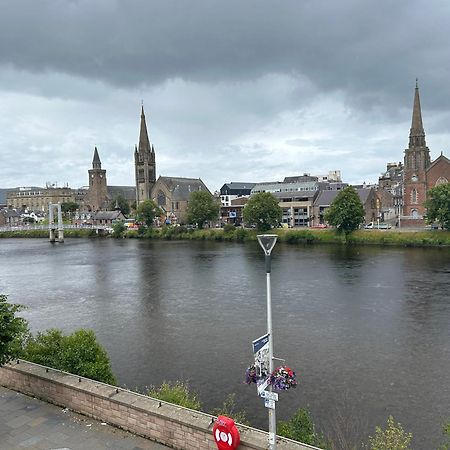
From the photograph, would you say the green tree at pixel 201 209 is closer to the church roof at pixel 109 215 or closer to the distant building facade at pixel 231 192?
the distant building facade at pixel 231 192

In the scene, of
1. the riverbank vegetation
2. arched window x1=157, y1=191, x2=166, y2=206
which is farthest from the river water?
arched window x1=157, y1=191, x2=166, y2=206

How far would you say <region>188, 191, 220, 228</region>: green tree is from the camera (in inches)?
4279

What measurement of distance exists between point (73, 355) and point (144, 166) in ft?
475

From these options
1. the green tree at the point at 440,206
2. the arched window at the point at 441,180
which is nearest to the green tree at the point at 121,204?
the arched window at the point at 441,180

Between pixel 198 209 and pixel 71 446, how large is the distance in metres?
98.4

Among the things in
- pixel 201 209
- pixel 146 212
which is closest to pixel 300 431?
pixel 201 209

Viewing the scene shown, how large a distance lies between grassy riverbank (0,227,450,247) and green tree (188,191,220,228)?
3.93m

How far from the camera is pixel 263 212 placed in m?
92.7

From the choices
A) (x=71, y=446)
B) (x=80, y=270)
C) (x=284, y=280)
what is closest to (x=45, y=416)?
(x=71, y=446)

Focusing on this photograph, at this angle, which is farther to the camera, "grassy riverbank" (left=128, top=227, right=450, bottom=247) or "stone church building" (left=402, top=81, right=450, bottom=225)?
"stone church building" (left=402, top=81, right=450, bottom=225)

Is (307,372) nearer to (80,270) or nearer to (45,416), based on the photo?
(45,416)

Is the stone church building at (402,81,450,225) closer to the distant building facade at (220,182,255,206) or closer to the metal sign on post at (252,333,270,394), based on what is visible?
the distant building facade at (220,182,255,206)

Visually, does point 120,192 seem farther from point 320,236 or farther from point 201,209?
point 320,236

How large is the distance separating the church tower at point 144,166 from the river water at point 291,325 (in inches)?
3859
